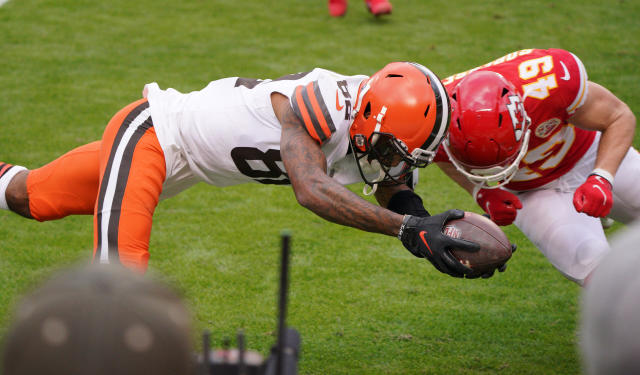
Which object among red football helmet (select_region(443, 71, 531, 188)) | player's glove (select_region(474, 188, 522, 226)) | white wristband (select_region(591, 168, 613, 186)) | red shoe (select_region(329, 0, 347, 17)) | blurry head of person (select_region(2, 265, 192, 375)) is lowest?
red shoe (select_region(329, 0, 347, 17))

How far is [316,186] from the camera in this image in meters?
2.76

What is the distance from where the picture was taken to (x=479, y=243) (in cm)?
263

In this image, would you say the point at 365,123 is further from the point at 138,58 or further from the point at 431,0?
the point at 431,0

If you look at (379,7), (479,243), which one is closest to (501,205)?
(479,243)

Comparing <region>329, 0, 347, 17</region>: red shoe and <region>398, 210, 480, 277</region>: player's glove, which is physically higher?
<region>398, 210, 480, 277</region>: player's glove

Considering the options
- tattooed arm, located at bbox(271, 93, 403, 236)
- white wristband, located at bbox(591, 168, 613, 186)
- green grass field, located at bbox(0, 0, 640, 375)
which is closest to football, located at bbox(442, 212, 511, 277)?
tattooed arm, located at bbox(271, 93, 403, 236)

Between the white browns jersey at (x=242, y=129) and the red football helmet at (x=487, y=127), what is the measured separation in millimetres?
464

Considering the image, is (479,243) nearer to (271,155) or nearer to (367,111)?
(367,111)

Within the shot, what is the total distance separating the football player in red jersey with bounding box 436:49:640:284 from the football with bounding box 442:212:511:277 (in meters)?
0.53

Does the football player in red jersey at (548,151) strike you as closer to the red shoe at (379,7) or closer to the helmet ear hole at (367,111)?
the helmet ear hole at (367,111)

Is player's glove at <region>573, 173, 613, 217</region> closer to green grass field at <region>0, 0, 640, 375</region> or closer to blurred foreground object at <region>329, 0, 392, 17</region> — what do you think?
green grass field at <region>0, 0, 640, 375</region>

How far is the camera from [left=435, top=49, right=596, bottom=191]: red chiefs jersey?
335cm

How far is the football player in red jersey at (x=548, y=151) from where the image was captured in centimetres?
315

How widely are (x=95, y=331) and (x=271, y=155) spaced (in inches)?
76.6
